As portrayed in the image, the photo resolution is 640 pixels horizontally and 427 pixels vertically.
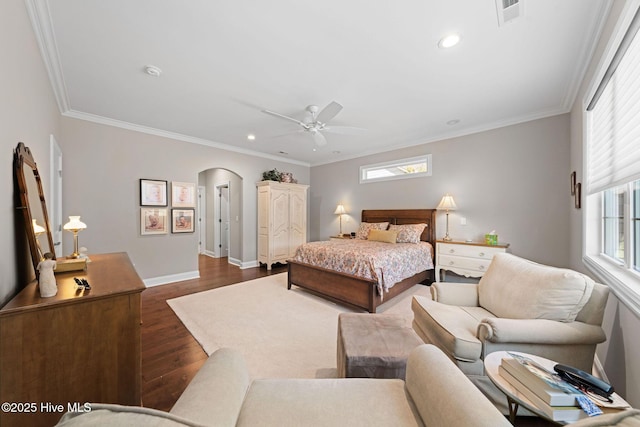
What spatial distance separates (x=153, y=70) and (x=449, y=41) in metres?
2.79

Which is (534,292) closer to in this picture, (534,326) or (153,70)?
(534,326)

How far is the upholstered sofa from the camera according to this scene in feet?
2.47

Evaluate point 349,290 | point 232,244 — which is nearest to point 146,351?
point 349,290

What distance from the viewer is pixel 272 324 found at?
271cm

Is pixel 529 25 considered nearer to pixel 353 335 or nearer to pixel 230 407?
pixel 353 335

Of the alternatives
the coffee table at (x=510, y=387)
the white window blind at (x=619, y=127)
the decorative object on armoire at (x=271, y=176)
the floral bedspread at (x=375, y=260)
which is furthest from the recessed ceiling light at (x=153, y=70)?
the white window blind at (x=619, y=127)

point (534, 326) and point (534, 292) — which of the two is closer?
point (534, 326)

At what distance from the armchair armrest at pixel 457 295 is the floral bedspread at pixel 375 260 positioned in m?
0.78

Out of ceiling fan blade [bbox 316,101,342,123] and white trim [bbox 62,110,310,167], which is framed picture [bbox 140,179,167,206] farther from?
ceiling fan blade [bbox 316,101,342,123]

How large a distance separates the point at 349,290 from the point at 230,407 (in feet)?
8.02

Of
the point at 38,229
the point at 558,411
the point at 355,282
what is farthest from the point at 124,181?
the point at 558,411

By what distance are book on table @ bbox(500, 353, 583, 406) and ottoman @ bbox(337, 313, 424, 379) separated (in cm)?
49

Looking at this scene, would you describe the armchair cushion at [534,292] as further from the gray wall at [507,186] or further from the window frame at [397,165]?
the window frame at [397,165]

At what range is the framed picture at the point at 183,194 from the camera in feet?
14.2
